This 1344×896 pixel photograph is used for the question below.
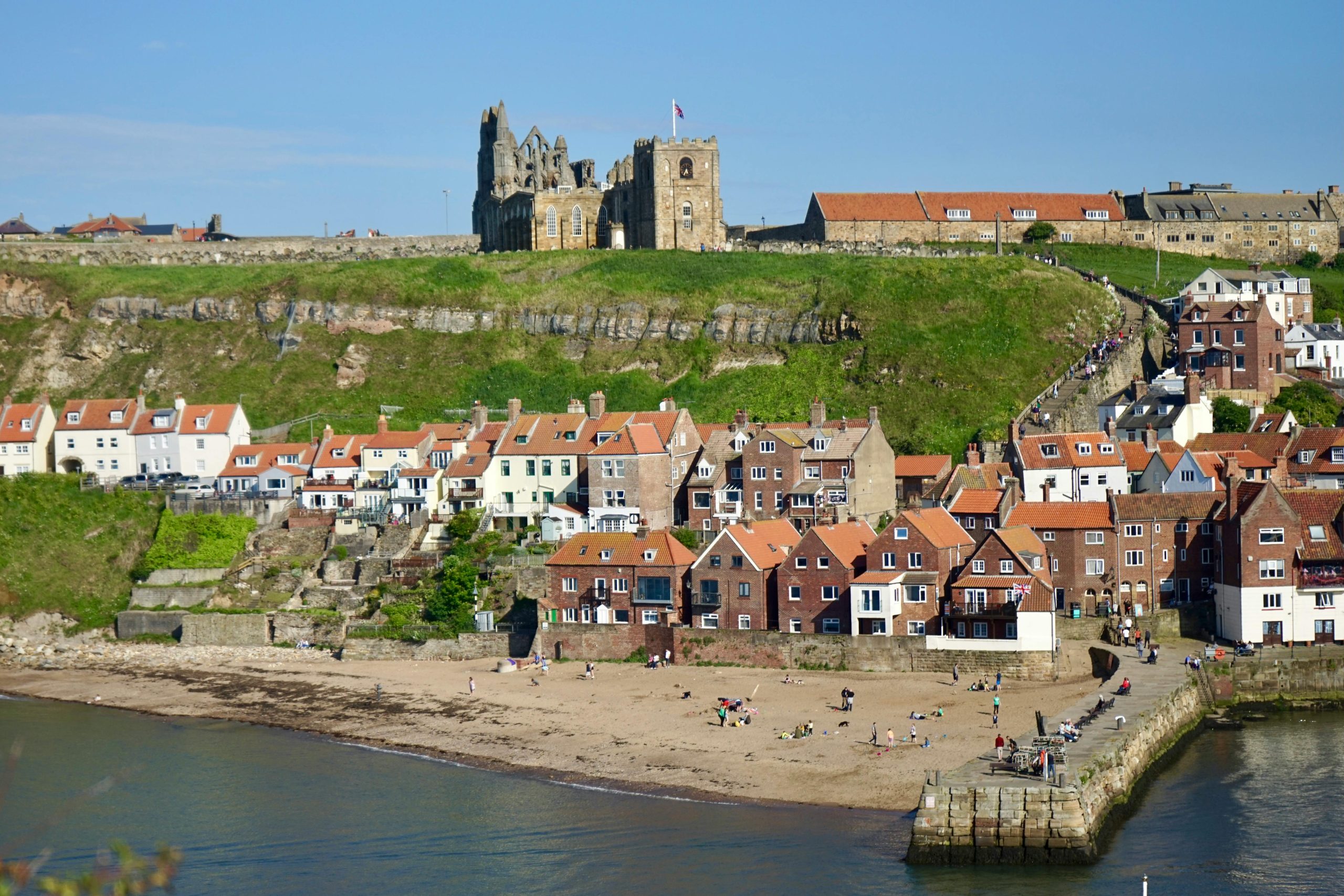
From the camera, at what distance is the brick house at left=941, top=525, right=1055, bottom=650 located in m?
62.8

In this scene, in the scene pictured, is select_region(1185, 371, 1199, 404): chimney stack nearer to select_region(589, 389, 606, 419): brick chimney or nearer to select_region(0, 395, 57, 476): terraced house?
select_region(589, 389, 606, 419): brick chimney

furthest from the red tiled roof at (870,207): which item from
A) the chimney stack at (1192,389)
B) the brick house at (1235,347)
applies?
the chimney stack at (1192,389)

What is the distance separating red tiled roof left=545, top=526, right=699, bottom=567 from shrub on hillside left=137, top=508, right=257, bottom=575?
71.6ft

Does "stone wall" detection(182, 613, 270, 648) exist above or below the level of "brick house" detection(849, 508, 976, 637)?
below

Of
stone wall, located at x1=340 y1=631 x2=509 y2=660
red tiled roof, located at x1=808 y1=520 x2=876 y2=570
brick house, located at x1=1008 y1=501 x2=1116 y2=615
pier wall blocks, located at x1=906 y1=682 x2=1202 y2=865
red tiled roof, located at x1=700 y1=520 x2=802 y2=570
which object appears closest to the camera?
pier wall blocks, located at x1=906 y1=682 x2=1202 y2=865

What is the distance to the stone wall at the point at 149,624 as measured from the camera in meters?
79.3

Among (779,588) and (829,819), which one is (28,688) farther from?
(829,819)

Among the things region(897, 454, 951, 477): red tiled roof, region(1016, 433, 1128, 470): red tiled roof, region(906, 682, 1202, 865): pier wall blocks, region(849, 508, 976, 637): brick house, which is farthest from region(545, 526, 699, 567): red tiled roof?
region(906, 682, 1202, 865): pier wall blocks

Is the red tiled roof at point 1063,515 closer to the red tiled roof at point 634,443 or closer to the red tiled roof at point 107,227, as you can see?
the red tiled roof at point 634,443

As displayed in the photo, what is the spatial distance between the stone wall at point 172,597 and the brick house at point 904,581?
3454 centimetres

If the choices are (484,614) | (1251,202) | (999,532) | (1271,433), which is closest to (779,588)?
(999,532)

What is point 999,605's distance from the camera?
63.5 m

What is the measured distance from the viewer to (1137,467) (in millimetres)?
80375

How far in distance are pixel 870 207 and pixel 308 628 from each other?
223 ft
